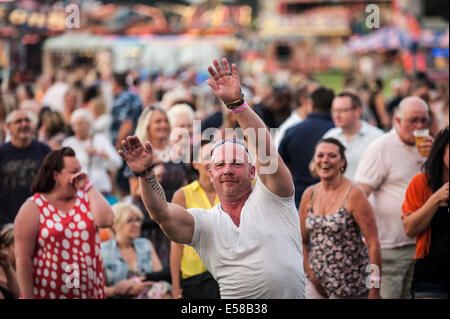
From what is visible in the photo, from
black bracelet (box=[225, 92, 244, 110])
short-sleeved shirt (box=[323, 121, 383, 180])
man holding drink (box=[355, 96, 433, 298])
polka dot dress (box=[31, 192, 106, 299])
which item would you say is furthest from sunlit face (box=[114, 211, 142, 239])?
black bracelet (box=[225, 92, 244, 110])

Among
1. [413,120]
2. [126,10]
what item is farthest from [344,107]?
[126,10]

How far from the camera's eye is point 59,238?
5.60m

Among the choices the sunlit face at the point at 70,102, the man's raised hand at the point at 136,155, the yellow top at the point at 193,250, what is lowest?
the yellow top at the point at 193,250

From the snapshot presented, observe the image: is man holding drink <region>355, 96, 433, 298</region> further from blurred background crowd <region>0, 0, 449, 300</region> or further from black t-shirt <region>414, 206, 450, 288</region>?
black t-shirt <region>414, 206, 450, 288</region>

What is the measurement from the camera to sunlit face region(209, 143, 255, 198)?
4398mm

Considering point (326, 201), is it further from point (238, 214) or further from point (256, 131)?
point (256, 131)

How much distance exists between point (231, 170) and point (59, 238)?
177cm

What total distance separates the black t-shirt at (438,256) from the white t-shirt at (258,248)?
4.78 feet

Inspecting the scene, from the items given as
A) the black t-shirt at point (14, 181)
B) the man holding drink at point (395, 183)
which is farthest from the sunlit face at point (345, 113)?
the black t-shirt at point (14, 181)

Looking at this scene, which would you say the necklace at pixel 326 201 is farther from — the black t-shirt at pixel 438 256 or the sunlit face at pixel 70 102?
the sunlit face at pixel 70 102

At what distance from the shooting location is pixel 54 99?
15.7m

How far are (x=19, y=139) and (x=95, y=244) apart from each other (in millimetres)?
2741

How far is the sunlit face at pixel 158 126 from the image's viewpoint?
8172 mm

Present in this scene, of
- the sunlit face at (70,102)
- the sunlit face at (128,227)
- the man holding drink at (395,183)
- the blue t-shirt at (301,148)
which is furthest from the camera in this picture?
the sunlit face at (70,102)
